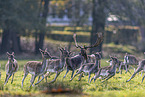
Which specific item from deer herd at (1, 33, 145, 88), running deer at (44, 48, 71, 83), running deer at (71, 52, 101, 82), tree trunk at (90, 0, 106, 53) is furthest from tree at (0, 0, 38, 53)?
running deer at (44, 48, 71, 83)

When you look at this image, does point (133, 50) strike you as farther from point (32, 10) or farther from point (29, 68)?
point (29, 68)

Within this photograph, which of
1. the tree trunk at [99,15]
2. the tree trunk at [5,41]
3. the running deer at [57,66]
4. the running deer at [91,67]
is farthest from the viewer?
the tree trunk at [5,41]

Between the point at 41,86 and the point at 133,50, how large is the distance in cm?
3390

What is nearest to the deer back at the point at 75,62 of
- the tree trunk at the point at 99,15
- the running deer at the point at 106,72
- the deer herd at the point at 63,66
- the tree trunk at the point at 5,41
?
the deer herd at the point at 63,66

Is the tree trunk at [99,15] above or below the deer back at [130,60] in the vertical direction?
above

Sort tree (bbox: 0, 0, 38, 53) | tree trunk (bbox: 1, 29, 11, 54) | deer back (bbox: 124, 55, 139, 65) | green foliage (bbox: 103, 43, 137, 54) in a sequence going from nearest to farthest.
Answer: deer back (bbox: 124, 55, 139, 65) < tree (bbox: 0, 0, 38, 53) < tree trunk (bbox: 1, 29, 11, 54) < green foliage (bbox: 103, 43, 137, 54)

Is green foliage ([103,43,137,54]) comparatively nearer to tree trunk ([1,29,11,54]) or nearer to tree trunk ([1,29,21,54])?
tree trunk ([1,29,21,54])

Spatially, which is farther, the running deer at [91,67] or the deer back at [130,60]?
the deer back at [130,60]

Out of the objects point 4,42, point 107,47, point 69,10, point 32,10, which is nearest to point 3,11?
point 32,10

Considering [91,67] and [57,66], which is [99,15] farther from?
[57,66]

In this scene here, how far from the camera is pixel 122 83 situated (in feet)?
46.3

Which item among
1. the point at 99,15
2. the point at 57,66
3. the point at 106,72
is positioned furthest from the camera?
the point at 99,15

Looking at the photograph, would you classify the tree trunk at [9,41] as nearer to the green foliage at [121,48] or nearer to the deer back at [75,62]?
the green foliage at [121,48]

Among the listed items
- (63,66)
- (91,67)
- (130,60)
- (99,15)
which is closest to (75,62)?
(91,67)
